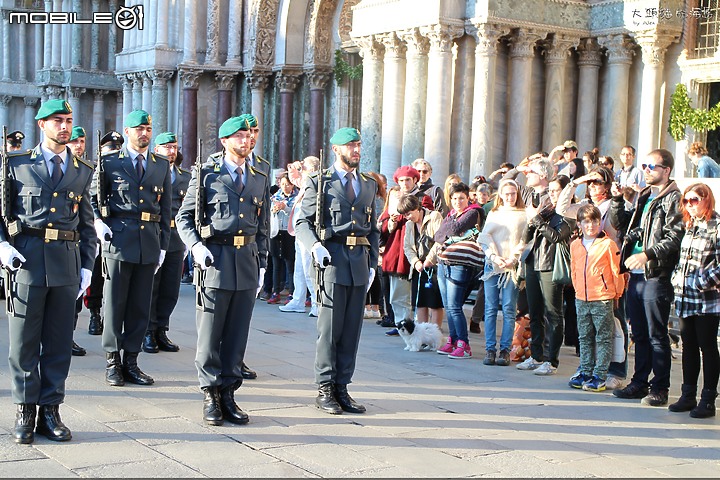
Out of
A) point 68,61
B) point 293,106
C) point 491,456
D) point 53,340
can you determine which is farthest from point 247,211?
point 68,61

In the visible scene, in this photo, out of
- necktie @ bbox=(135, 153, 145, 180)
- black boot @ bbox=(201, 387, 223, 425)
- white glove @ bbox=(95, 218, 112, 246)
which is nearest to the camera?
black boot @ bbox=(201, 387, 223, 425)

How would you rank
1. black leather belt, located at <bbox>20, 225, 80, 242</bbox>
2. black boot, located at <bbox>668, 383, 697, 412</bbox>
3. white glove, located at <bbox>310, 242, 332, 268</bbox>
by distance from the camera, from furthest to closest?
black boot, located at <bbox>668, 383, 697, 412</bbox>, white glove, located at <bbox>310, 242, 332, 268</bbox>, black leather belt, located at <bbox>20, 225, 80, 242</bbox>

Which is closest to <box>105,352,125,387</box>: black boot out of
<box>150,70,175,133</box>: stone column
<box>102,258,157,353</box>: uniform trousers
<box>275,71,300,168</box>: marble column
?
<box>102,258,157,353</box>: uniform trousers

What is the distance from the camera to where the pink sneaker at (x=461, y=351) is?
1031 centimetres

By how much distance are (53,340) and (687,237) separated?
15.6 ft

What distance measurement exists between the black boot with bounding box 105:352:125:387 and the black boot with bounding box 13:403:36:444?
1.79m

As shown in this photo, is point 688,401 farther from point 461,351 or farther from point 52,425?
point 52,425

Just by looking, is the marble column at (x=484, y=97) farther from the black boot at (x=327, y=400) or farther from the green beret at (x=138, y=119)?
the black boot at (x=327, y=400)

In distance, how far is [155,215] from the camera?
8.82 metres

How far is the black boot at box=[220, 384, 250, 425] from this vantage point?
712 cm

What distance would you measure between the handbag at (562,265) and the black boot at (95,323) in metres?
4.89

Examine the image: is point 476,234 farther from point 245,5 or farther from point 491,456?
point 245,5

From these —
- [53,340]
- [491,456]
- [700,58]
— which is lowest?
[491,456]

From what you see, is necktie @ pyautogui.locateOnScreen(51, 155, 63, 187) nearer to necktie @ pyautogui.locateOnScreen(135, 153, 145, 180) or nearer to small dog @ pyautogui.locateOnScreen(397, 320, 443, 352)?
necktie @ pyautogui.locateOnScreen(135, 153, 145, 180)
